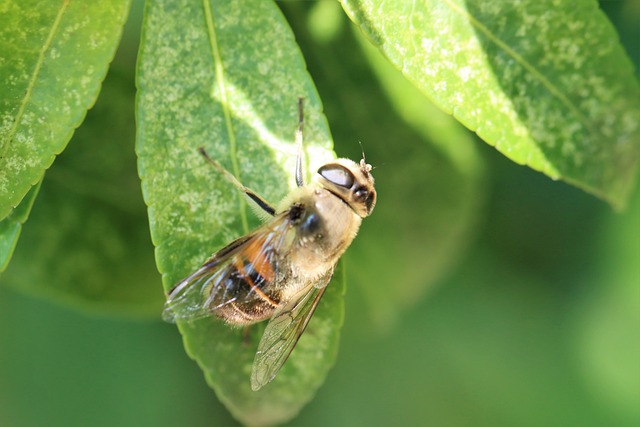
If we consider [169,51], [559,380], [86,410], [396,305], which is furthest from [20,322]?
[559,380]

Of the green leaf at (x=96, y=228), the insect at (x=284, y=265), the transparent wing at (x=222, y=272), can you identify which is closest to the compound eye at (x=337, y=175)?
the insect at (x=284, y=265)

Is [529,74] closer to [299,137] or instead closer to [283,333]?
[299,137]

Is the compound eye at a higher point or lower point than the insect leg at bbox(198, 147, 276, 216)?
lower

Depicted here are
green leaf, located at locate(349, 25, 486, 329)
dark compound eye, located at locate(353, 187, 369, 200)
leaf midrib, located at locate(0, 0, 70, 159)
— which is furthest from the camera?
green leaf, located at locate(349, 25, 486, 329)

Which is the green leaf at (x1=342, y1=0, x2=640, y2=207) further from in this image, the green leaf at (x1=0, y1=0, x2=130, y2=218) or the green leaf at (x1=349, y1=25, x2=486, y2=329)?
the green leaf at (x1=349, y1=25, x2=486, y2=329)

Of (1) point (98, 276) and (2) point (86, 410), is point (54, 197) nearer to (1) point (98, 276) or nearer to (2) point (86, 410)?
(1) point (98, 276)

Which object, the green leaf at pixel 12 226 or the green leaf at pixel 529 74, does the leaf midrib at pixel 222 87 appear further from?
the green leaf at pixel 12 226

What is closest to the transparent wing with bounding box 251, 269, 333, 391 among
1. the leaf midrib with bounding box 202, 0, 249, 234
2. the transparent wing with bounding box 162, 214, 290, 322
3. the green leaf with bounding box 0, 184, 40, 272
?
the transparent wing with bounding box 162, 214, 290, 322
